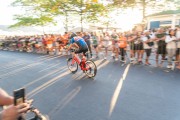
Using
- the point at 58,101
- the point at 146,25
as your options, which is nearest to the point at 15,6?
the point at 146,25

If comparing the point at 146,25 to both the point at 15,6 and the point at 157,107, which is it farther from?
the point at 157,107

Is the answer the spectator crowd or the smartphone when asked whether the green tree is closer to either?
the spectator crowd

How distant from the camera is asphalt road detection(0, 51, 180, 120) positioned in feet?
16.8

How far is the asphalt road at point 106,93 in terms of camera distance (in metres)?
5.12

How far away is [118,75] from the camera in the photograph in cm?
898

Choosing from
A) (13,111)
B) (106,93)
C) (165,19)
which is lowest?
(106,93)

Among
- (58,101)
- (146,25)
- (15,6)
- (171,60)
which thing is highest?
(15,6)

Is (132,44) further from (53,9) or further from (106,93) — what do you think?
(53,9)

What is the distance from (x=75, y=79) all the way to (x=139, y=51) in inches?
164

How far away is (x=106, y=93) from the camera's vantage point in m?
6.63

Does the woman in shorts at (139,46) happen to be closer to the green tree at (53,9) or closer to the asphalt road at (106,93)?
the asphalt road at (106,93)

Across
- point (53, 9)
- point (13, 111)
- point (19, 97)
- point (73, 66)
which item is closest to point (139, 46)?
point (73, 66)

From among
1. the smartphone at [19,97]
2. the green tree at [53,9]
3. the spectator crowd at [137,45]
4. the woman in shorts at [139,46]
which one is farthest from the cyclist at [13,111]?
the green tree at [53,9]

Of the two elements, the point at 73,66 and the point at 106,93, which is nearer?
the point at 106,93
